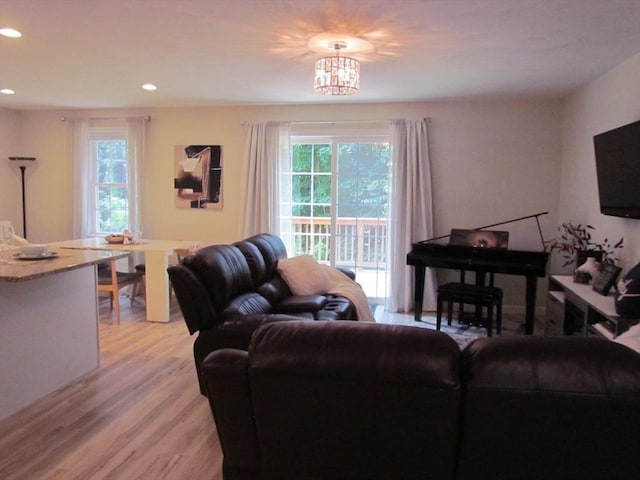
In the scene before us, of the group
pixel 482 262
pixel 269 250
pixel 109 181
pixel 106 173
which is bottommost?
pixel 482 262

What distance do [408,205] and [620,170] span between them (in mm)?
2156

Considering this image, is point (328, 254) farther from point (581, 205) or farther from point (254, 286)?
point (581, 205)

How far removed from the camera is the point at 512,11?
8.08 ft

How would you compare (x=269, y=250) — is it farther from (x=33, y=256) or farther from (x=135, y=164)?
(x=135, y=164)

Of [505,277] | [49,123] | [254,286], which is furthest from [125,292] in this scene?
[505,277]

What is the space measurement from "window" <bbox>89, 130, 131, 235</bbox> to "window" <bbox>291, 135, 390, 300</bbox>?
2.23 metres

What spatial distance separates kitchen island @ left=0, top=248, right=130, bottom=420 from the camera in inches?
103

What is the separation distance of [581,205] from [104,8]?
4080 mm

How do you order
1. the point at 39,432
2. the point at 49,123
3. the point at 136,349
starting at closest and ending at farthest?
1. the point at 39,432
2. the point at 136,349
3. the point at 49,123

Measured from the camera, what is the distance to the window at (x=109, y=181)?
5797 millimetres

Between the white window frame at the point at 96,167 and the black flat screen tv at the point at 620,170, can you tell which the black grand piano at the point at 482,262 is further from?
the white window frame at the point at 96,167

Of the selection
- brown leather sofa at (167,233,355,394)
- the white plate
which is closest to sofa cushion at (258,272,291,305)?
brown leather sofa at (167,233,355,394)

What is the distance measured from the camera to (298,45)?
310 cm

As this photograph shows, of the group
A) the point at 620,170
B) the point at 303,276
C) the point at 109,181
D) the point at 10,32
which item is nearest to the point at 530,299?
the point at 620,170
